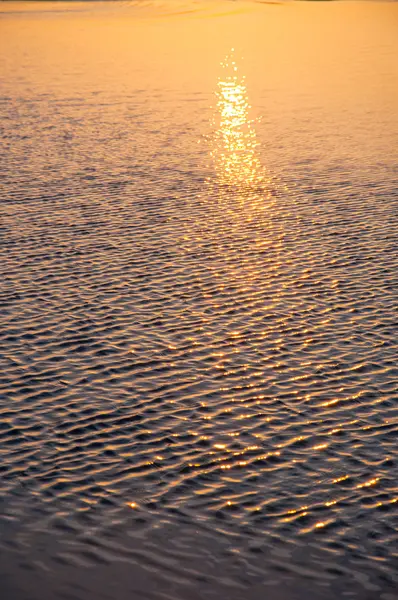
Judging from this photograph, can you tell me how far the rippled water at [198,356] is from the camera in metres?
12.1

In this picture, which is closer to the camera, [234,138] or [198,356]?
[198,356]

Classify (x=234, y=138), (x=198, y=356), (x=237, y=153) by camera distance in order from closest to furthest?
(x=198, y=356) → (x=237, y=153) → (x=234, y=138)

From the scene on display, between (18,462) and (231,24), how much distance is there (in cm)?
7231

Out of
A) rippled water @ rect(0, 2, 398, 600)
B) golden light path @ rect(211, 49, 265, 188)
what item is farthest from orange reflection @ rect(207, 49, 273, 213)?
rippled water @ rect(0, 2, 398, 600)

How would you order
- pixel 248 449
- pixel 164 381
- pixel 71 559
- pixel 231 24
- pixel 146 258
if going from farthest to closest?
1. pixel 231 24
2. pixel 146 258
3. pixel 164 381
4. pixel 248 449
5. pixel 71 559

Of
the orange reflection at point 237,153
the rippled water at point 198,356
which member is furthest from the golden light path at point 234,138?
the rippled water at point 198,356

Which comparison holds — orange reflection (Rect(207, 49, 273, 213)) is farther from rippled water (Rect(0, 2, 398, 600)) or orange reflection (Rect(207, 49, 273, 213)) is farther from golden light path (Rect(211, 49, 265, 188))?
rippled water (Rect(0, 2, 398, 600))

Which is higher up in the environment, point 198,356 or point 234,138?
point 234,138

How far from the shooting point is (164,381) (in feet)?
55.1

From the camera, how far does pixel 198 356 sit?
17.8 m

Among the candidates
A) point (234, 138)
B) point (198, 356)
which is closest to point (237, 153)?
point (234, 138)

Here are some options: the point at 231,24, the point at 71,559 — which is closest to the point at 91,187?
the point at 71,559

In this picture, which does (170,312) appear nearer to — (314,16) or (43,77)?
(43,77)

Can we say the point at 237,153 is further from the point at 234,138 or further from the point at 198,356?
the point at 198,356
